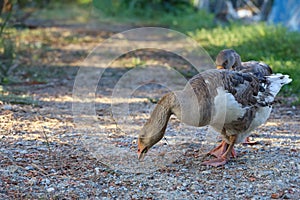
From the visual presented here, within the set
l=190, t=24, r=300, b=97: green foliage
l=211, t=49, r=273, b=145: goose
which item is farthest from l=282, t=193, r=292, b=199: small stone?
l=190, t=24, r=300, b=97: green foliage

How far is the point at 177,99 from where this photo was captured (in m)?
4.80

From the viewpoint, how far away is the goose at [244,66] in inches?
225

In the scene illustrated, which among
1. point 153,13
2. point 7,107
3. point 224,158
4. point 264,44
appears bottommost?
point 153,13

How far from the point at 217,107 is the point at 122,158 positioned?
117cm

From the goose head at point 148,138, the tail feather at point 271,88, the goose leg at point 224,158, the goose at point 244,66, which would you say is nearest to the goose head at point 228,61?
the goose at point 244,66

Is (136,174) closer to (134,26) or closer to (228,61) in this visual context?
(228,61)

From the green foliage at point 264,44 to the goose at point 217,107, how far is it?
353cm

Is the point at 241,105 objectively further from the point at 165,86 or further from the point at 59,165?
the point at 165,86

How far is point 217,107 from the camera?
15.6ft

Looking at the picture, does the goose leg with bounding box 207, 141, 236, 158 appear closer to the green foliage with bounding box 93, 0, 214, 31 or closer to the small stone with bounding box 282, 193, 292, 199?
the small stone with bounding box 282, 193, 292, 199

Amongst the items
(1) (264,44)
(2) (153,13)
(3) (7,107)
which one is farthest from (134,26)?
(3) (7,107)

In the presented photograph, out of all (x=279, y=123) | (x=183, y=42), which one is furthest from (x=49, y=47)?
(x=279, y=123)

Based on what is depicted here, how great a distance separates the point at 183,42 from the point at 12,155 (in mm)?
9092

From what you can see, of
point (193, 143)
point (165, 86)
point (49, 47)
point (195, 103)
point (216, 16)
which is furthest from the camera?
point (216, 16)
